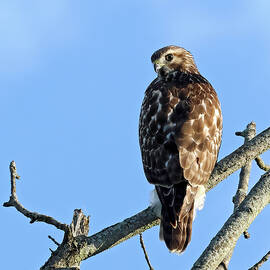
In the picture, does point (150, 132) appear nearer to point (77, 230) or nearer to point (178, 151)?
point (178, 151)

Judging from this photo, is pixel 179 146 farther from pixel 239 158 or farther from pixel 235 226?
pixel 235 226

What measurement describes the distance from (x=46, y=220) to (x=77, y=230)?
27.4 inches

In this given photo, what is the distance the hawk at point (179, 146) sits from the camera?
6391 mm

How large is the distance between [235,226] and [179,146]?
4.42ft

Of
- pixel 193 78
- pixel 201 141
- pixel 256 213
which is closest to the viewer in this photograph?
pixel 256 213

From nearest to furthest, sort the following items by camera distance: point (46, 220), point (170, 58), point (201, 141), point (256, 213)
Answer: point (46, 220) < point (256, 213) < point (201, 141) < point (170, 58)

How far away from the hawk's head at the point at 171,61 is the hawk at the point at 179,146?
82 cm

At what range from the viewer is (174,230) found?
637 cm

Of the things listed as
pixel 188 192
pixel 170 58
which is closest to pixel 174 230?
pixel 188 192

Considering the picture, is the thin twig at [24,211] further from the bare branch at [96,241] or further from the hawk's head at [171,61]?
the hawk's head at [171,61]

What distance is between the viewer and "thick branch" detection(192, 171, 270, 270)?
5.14m

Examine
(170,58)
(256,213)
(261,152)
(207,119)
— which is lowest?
(256,213)

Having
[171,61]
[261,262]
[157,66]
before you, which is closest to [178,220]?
[261,262]

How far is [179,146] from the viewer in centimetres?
657
